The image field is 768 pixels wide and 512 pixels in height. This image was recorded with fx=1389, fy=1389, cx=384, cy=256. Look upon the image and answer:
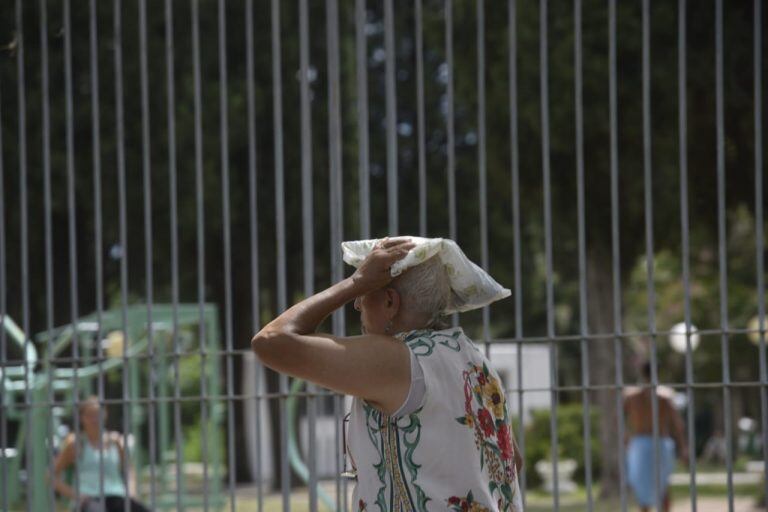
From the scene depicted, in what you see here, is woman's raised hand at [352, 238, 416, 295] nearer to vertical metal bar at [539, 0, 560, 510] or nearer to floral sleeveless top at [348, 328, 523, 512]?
floral sleeveless top at [348, 328, 523, 512]

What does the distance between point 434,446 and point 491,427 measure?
0.18 metres

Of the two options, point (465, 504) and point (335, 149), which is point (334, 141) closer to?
point (335, 149)

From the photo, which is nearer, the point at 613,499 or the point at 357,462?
the point at 357,462

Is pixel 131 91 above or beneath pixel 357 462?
above

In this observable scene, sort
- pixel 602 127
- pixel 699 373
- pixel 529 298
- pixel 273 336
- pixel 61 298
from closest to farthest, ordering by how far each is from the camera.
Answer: pixel 273 336, pixel 602 127, pixel 61 298, pixel 529 298, pixel 699 373

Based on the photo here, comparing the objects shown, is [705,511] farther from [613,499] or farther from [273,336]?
[273,336]

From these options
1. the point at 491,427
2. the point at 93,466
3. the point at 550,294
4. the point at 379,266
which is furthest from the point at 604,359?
the point at 379,266

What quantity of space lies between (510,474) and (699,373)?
36946mm

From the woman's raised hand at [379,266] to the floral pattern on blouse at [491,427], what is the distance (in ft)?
0.91

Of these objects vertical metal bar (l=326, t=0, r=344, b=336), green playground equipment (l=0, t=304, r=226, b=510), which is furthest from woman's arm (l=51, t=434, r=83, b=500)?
vertical metal bar (l=326, t=0, r=344, b=336)

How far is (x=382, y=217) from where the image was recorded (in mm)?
17938

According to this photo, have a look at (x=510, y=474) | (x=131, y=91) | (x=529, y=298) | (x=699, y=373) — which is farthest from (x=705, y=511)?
(x=699, y=373)

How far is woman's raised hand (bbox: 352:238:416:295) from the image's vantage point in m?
3.07

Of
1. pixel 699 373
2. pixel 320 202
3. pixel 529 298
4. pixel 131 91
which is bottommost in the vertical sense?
pixel 699 373
